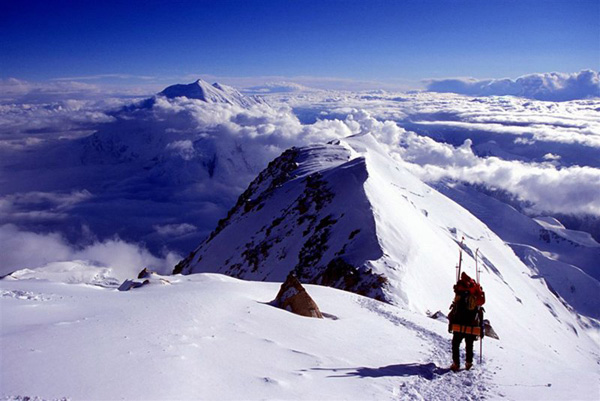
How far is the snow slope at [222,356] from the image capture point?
714 centimetres

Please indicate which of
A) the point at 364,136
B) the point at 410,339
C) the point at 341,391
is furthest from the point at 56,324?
the point at 364,136

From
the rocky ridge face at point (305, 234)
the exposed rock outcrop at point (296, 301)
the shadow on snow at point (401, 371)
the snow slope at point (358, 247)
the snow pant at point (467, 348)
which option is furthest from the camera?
the rocky ridge face at point (305, 234)

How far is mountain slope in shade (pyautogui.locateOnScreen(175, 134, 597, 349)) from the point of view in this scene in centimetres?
3534

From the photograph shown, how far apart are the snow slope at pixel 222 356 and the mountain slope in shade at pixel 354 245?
1662 centimetres

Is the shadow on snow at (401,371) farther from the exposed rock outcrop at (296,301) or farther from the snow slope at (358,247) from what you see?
the snow slope at (358,247)

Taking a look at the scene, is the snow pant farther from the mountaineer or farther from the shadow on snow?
the shadow on snow

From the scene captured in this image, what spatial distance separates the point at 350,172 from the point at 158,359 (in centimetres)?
5356

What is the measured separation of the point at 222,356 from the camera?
9156mm

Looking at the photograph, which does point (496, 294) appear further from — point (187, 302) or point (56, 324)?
point (56, 324)

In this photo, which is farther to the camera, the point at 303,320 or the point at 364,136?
the point at 364,136

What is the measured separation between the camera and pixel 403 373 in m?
10.2

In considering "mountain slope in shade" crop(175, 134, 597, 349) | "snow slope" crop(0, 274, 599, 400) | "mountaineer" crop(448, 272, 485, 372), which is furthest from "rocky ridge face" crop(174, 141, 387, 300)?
"mountaineer" crop(448, 272, 485, 372)

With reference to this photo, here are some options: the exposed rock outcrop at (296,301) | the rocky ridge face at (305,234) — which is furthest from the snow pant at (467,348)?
the rocky ridge face at (305,234)

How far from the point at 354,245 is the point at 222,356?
3235cm
